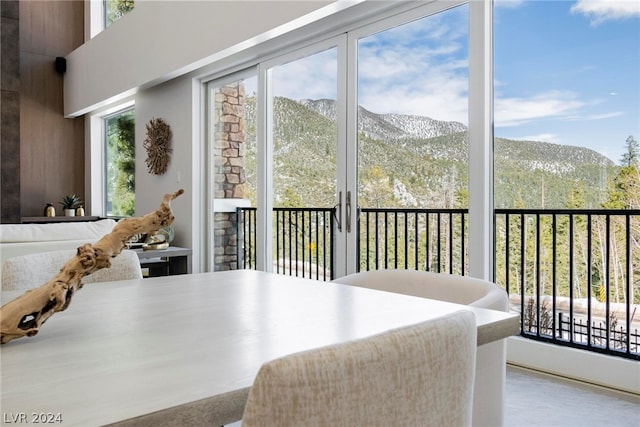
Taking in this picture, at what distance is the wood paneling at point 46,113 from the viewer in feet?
24.9

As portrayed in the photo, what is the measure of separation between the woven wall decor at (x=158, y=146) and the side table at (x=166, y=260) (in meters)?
1.17

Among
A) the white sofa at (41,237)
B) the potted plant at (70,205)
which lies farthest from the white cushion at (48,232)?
the potted plant at (70,205)

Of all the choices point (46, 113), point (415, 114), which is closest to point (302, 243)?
point (415, 114)

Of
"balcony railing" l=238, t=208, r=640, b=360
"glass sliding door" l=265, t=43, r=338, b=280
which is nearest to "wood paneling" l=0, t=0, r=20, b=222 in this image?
"glass sliding door" l=265, t=43, r=338, b=280

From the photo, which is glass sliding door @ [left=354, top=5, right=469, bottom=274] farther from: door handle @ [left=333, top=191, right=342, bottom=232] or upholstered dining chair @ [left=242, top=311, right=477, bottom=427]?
upholstered dining chair @ [left=242, top=311, right=477, bottom=427]

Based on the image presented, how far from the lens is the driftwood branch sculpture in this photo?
875mm

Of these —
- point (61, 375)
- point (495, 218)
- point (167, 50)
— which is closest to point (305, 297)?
point (61, 375)

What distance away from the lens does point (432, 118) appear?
3.27 meters

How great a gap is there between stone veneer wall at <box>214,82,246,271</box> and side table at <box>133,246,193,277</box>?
13.1 inches

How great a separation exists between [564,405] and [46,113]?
801 cm

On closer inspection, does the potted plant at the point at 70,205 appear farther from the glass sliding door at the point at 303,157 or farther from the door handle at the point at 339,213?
the door handle at the point at 339,213

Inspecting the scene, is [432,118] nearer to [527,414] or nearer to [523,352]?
[523,352]

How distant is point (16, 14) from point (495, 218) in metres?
7.17

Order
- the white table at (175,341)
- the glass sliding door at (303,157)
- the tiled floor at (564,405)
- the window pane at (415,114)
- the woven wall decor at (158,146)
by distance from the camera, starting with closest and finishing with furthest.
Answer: the white table at (175,341)
the tiled floor at (564,405)
the window pane at (415,114)
the glass sliding door at (303,157)
the woven wall decor at (158,146)
